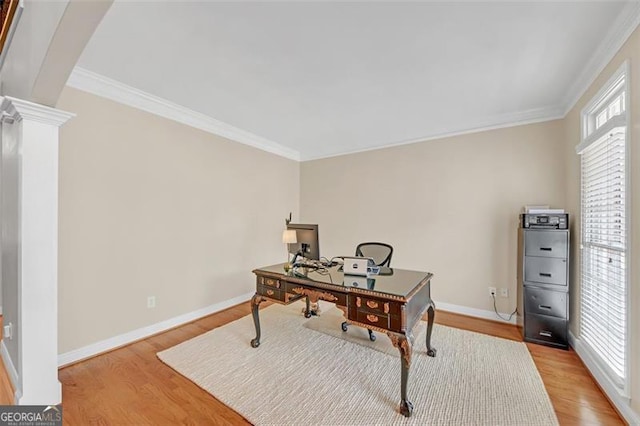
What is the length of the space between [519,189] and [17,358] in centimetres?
477

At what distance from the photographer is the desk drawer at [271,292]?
2.31m

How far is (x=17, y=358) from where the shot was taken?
1746 millimetres

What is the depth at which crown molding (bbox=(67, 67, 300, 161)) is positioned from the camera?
2.30m

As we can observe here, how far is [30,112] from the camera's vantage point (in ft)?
5.39

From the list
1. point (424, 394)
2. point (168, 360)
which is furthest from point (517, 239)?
point (168, 360)

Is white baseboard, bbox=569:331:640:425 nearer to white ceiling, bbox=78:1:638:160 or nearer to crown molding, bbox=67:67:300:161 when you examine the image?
white ceiling, bbox=78:1:638:160

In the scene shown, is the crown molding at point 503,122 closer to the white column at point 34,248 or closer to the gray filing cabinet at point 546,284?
the gray filing cabinet at point 546,284

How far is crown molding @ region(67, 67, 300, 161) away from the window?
147 inches

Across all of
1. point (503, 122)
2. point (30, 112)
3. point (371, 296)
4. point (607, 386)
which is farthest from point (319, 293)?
point (503, 122)

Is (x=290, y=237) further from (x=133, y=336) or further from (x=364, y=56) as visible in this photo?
(x=133, y=336)

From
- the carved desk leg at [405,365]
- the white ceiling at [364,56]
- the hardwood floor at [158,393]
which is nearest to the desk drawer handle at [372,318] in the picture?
the carved desk leg at [405,365]

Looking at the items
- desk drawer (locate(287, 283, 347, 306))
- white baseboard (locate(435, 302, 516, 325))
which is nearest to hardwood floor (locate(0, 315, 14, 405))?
desk drawer (locate(287, 283, 347, 306))

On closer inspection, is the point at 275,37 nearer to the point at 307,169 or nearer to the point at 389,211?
the point at 389,211

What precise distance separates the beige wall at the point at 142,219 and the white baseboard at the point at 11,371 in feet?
0.97
